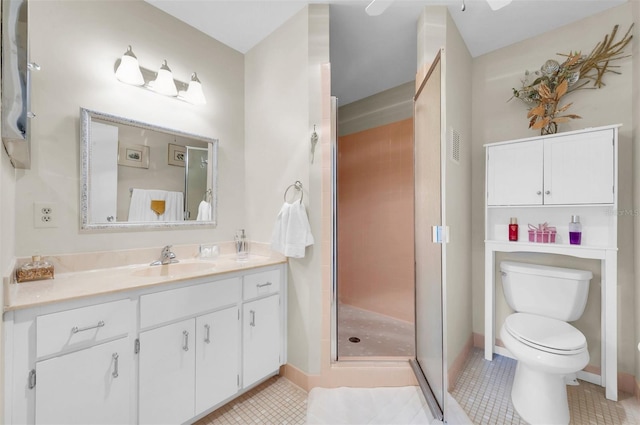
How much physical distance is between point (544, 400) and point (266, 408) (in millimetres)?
1592

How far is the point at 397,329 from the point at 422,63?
2342mm

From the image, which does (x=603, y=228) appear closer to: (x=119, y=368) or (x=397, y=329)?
(x=397, y=329)

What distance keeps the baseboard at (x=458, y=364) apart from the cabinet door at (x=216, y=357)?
55.5 inches

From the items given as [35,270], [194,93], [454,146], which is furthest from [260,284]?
[454,146]

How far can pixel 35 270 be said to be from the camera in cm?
127

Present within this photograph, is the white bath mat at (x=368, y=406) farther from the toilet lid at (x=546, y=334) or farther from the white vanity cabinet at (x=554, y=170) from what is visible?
the white vanity cabinet at (x=554, y=170)

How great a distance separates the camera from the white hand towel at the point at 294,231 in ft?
5.60

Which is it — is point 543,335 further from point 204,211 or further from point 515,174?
point 204,211

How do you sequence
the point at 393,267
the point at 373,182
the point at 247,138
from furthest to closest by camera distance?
the point at 373,182 < the point at 393,267 < the point at 247,138

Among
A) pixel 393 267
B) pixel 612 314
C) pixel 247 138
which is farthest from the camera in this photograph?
pixel 393 267

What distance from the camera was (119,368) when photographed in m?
1.15

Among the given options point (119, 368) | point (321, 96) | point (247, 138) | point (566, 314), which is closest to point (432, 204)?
point (321, 96)

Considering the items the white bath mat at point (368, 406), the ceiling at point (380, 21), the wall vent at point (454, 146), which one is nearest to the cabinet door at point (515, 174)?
the wall vent at point (454, 146)

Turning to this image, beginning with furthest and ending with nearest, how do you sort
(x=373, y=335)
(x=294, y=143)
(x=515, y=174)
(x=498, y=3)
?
(x=373, y=335) < (x=515, y=174) < (x=294, y=143) < (x=498, y=3)
